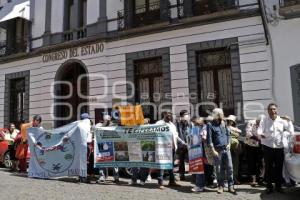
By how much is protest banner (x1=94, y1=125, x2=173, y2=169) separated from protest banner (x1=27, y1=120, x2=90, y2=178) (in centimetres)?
45

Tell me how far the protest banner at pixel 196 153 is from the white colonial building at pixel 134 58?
20.1 feet

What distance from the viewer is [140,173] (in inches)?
388

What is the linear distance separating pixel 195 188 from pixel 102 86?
33.9 feet

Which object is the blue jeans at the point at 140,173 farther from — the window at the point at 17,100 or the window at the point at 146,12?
the window at the point at 17,100

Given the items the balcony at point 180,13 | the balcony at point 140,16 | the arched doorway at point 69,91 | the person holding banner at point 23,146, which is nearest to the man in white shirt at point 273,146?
the person holding banner at point 23,146

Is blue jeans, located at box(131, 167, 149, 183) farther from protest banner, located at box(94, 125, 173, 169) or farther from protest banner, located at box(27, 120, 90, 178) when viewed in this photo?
protest banner, located at box(27, 120, 90, 178)

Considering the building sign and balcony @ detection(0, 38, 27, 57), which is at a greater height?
balcony @ detection(0, 38, 27, 57)

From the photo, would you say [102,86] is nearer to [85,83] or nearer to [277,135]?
[85,83]

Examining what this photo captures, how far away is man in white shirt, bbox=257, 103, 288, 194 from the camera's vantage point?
8.16 m

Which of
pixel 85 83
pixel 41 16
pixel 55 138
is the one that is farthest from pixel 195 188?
pixel 41 16

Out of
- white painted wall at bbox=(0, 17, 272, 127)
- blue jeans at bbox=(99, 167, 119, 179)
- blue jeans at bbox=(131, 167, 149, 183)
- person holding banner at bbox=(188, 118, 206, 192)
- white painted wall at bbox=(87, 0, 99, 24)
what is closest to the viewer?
person holding banner at bbox=(188, 118, 206, 192)

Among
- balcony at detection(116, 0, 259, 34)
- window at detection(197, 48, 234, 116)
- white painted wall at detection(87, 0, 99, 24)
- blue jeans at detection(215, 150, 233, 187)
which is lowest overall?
blue jeans at detection(215, 150, 233, 187)

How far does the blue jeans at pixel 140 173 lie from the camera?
32.0ft

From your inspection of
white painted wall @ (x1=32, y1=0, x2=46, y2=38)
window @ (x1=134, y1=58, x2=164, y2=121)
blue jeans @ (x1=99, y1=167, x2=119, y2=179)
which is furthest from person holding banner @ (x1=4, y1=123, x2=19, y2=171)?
white painted wall @ (x1=32, y1=0, x2=46, y2=38)
